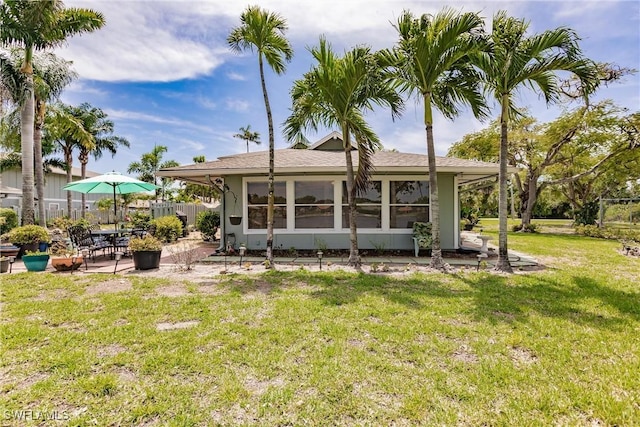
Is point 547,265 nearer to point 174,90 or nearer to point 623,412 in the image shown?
point 623,412

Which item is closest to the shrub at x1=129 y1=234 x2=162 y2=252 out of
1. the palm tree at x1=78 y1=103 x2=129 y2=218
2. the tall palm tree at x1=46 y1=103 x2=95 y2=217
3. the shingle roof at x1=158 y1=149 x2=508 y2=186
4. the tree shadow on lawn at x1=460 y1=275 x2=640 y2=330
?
the shingle roof at x1=158 y1=149 x2=508 y2=186

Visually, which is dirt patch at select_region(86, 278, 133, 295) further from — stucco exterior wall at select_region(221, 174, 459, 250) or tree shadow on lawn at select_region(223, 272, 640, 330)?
stucco exterior wall at select_region(221, 174, 459, 250)

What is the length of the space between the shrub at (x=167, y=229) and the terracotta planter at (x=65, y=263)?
558 cm

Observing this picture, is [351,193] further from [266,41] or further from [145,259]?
[145,259]

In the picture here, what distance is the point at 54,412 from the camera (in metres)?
2.38

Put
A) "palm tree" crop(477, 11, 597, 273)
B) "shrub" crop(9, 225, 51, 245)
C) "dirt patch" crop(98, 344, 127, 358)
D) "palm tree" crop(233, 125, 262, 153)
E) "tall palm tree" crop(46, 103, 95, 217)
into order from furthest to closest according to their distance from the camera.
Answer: "palm tree" crop(233, 125, 262, 153)
"tall palm tree" crop(46, 103, 95, 217)
"shrub" crop(9, 225, 51, 245)
"palm tree" crop(477, 11, 597, 273)
"dirt patch" crop(98, 344, 127, 358)

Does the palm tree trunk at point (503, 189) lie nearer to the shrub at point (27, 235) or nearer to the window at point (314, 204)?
the window at point (314, 204)

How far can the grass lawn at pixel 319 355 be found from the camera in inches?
95.7

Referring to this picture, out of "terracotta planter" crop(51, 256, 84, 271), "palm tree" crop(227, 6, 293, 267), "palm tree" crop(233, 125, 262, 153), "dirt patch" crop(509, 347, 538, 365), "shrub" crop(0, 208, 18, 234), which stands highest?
"palm tree" crop(233, 125, 262, 153)

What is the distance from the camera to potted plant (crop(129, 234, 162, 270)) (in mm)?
7422

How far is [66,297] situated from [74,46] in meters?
11.6

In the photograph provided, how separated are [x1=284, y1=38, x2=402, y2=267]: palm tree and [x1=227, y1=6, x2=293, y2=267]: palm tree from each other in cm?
82

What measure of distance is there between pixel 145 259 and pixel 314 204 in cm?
502

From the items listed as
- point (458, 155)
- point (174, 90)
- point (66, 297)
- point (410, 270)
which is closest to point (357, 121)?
point (410, 270)
